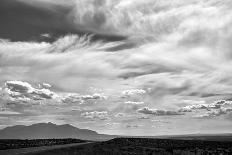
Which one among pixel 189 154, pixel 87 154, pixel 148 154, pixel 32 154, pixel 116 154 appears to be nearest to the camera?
pixel 32 154

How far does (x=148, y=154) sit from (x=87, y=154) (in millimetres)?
14012

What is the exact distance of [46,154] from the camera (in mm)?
44562

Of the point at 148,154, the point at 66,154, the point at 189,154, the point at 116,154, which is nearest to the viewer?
the point at 66,154

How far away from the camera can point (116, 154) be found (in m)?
56.5

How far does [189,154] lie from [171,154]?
14.1 ft

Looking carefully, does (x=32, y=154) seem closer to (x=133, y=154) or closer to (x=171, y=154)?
(x=133, y=154)

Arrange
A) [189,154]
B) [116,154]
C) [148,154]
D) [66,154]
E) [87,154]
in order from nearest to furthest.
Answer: [66,154], [87,154], [116,154], [148,154], [189,154]

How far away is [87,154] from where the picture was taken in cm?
5062

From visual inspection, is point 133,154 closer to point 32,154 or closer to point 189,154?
point 189,154

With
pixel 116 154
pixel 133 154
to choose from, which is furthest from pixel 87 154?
pixel 133 154

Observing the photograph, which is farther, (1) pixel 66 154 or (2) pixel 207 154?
(2) pixel 207 154

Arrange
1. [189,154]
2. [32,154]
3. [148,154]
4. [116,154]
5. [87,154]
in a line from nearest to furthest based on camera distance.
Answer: [32,154] < [87,154] < [116,154] < [148,154] < [189,154]

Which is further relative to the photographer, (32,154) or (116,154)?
(116,154)

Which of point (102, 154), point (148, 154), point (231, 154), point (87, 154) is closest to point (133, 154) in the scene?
point (148, 154)
